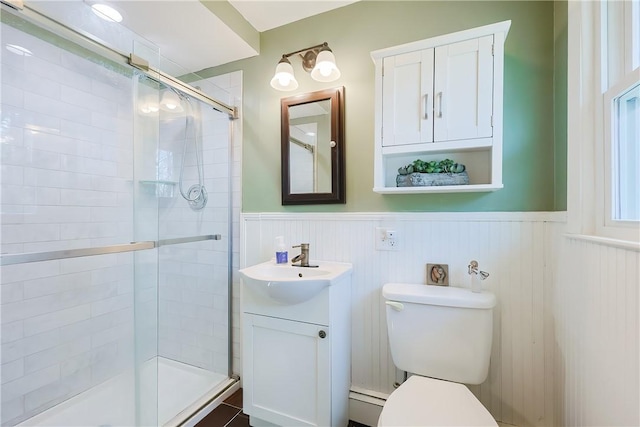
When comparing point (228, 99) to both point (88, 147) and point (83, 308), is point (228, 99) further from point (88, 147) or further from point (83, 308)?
point (83, 308)

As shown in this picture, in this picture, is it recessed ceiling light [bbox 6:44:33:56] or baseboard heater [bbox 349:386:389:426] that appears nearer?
recessed ceiling light [bbox 6:44:33:56]

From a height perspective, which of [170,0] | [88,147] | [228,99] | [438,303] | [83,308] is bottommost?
[83,308]

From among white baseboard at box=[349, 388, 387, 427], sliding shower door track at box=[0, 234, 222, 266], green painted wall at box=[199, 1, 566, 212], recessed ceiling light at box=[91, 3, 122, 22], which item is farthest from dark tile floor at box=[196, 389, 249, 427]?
recessed ceiling light at box=[91, 3, 122, 22]

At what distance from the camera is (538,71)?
1220 millimetres

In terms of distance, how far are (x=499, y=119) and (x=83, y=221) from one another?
222cm

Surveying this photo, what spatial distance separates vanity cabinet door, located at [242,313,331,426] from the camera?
125 centimetres

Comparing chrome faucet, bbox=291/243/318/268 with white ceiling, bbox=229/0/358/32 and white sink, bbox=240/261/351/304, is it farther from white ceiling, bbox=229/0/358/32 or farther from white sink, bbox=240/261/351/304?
white ceiling, bbox=229/0/358/32

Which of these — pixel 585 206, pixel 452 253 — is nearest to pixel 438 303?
pixel 452 253

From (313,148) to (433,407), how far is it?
1.36 meters

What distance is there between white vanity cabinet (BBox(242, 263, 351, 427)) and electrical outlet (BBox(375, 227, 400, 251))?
0.24 m

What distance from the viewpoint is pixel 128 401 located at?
57.1 inches

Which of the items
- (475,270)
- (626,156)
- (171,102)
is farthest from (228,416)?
(626,156)

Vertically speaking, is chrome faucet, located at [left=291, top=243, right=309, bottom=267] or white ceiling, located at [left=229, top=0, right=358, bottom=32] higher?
white ceiling, located at [left=229, top=0, right=358, bottom=32]

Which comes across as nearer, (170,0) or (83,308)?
(170,0)
